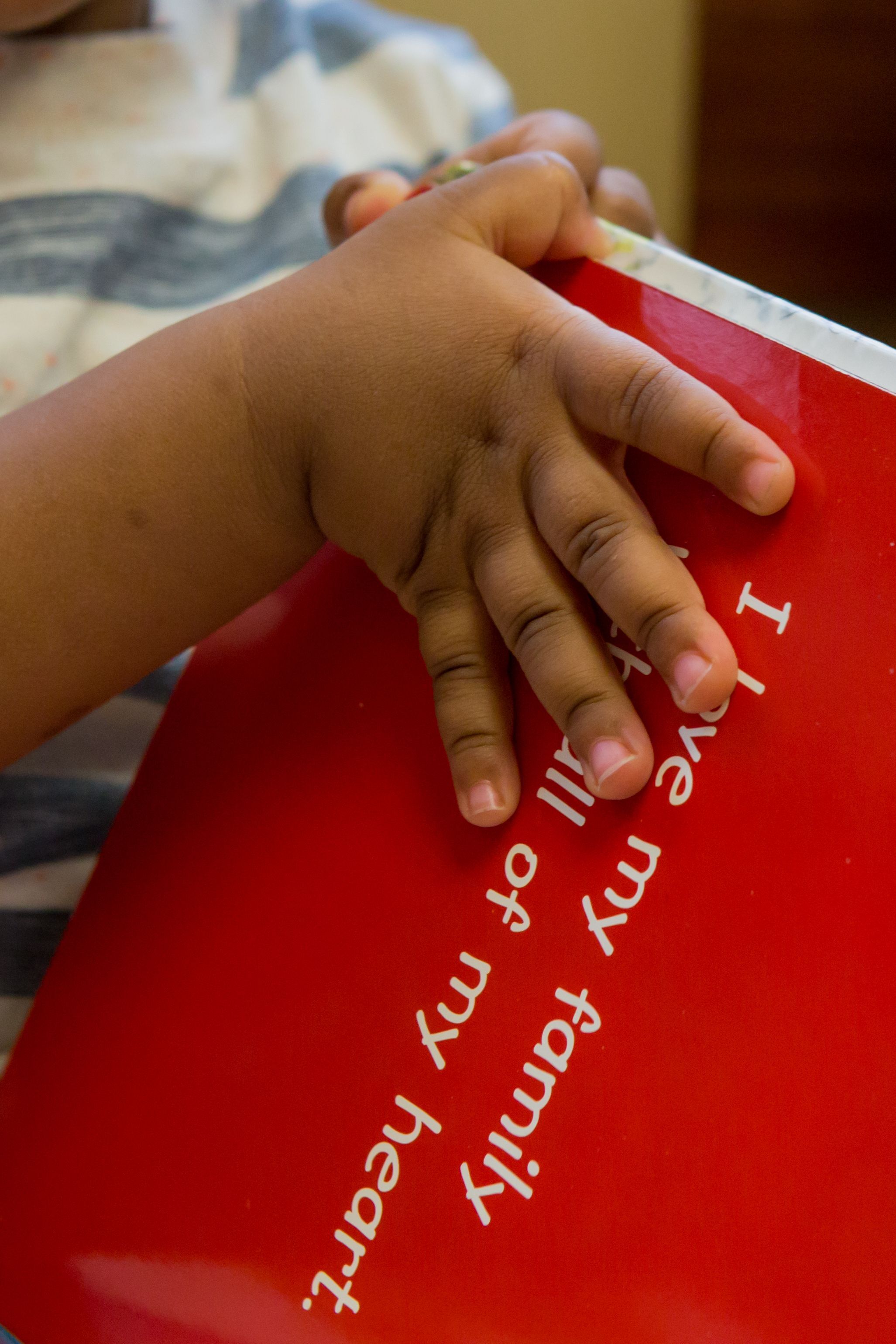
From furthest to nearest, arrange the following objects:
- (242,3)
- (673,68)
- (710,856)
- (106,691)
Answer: (673,68)
(242,3)
(106,691)
(710,856)

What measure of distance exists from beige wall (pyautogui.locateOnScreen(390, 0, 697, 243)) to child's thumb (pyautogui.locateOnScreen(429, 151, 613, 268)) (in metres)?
0.87

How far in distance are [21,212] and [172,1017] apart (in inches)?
18.9

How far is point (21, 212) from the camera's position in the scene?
24.2 inches

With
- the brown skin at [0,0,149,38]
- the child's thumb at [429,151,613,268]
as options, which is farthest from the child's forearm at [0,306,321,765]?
the brown skin at [0,0,149,38]

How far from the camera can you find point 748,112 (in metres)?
1.11

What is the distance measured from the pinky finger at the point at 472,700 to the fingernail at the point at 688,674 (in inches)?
2.7

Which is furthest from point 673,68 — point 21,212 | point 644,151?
point 21,212

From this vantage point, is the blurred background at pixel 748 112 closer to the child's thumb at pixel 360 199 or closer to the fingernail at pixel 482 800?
the child's thumb at pixel 360 199

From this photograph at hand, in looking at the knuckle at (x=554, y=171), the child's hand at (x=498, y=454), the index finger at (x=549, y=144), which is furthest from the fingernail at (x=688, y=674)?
the index finger at (x=549, y=144)

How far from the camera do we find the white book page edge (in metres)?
0.34

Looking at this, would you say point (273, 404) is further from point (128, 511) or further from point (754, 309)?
point (754, 309)

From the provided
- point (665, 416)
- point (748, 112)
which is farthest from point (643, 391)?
point (748, 112)

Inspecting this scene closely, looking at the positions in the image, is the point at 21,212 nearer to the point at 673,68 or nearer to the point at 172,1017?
the point at 172,1017

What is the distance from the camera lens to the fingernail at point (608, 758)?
13.6 inches
